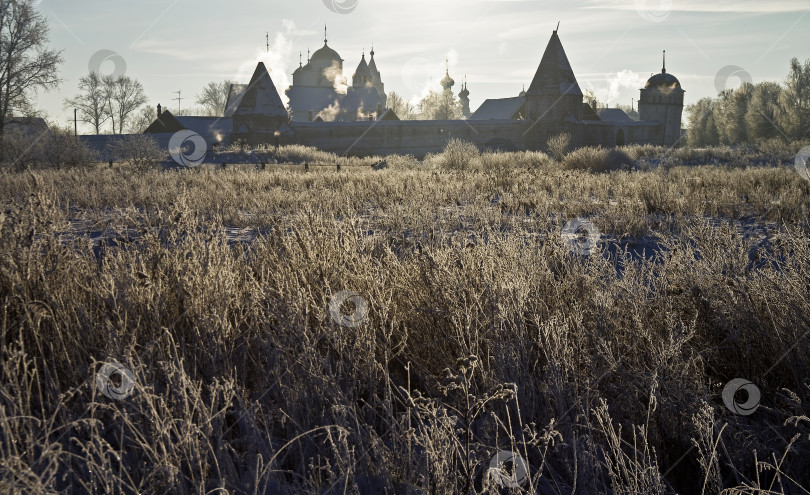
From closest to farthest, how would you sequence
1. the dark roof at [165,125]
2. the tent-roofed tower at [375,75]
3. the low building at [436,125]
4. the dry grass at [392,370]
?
the dry grass at [392,370], the low building at [436,125], the dark roof at [165,125], the tent-roofed tower at [375,75]

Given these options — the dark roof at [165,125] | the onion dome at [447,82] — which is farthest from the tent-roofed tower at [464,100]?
the dark roof at [165,125]

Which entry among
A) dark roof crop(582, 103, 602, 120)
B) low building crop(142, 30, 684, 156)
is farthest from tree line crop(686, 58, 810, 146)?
dark roof crop(582, 103, 602, 120)

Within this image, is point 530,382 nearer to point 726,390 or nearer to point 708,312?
point 726,390

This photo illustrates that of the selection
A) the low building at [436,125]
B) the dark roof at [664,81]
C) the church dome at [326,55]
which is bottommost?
the low building at [436,125]

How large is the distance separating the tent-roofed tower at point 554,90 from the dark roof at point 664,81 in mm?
21839

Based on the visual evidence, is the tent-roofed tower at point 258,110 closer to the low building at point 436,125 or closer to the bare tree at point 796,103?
the low building at point 436,125

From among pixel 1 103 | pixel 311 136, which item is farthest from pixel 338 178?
pixel 311 136

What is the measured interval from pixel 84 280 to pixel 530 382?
8.47 feet

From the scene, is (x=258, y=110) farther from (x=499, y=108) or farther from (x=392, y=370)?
(x=392, y=370)

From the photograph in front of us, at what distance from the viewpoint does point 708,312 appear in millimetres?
3289

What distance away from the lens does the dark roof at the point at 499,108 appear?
48.9 metres

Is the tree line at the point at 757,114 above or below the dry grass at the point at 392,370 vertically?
above

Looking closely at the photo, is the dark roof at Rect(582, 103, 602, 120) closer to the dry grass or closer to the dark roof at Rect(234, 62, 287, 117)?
the dark roof at Rect(234, 62, 287, 117)

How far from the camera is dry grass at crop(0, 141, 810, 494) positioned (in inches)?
80.4
